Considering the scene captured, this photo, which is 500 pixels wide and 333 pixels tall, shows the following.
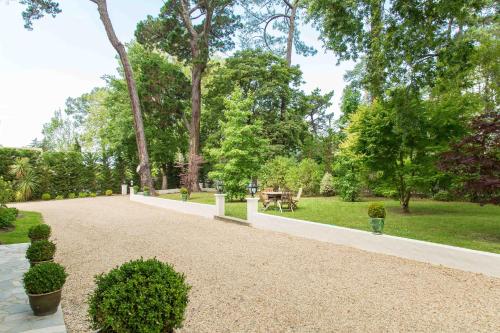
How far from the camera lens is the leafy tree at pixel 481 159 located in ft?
20.5

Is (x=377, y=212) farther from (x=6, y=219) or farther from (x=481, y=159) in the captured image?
(x=6, y=219)

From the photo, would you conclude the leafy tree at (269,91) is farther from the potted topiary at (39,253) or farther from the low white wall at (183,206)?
the potted topiary at (39,253)

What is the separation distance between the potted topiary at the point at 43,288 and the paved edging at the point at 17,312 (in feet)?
0.35

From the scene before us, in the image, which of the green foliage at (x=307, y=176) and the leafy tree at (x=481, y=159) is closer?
the leafy tree at (x=481, y=159)

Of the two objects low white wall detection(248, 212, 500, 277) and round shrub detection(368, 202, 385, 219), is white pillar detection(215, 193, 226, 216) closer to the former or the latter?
low white wall detection(248, 212, 500, 277)

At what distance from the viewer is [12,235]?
912 centimetres

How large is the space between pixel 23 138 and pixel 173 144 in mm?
44315

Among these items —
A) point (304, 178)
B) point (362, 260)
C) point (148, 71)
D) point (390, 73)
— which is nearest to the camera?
point (362, 260)

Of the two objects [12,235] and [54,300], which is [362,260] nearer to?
[54,300]

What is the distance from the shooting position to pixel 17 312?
13.3 feet

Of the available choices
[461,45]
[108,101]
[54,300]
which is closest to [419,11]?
[461,45]

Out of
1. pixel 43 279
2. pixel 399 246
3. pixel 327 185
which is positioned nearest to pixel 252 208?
pixel 399 246

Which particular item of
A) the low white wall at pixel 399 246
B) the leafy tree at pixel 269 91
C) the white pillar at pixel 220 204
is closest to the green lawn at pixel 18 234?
the white pillar at pixel 220 204

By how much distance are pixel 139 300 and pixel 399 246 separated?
5766 mm
